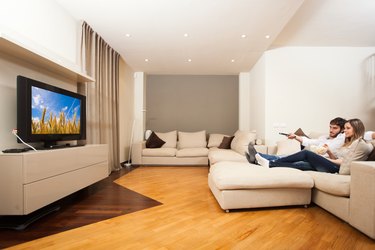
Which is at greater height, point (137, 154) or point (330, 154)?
point (330, 154)

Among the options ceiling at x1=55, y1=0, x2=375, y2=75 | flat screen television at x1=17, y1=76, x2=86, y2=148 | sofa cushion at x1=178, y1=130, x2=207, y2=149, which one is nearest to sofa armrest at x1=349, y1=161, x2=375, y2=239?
ceiling at x1=55, y1=0, x2=375, y2=75

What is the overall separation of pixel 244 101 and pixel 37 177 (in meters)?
4.82

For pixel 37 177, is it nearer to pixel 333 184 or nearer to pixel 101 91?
pixel 101 91

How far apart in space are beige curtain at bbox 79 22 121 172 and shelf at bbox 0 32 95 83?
537mm

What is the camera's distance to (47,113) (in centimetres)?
216

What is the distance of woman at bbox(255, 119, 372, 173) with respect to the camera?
6.01 feet

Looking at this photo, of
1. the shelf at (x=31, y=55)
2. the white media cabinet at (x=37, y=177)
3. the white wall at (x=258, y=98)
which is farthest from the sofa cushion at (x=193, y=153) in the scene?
the shelf at (x=31, y=55)

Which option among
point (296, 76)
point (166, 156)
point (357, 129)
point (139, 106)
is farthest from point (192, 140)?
point (357, 129)

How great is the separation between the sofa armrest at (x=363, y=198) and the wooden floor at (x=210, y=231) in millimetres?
92

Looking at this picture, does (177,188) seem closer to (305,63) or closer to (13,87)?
(13,87)

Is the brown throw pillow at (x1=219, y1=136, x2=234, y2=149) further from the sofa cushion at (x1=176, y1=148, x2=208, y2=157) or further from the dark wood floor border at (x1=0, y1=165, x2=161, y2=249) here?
the dark wood floor border at (x1=0, y1=165, x2=161, y2=249)

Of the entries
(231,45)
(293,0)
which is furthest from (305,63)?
(293,0)

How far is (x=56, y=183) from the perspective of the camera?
1.91 metres

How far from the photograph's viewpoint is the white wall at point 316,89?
3.98 metres
